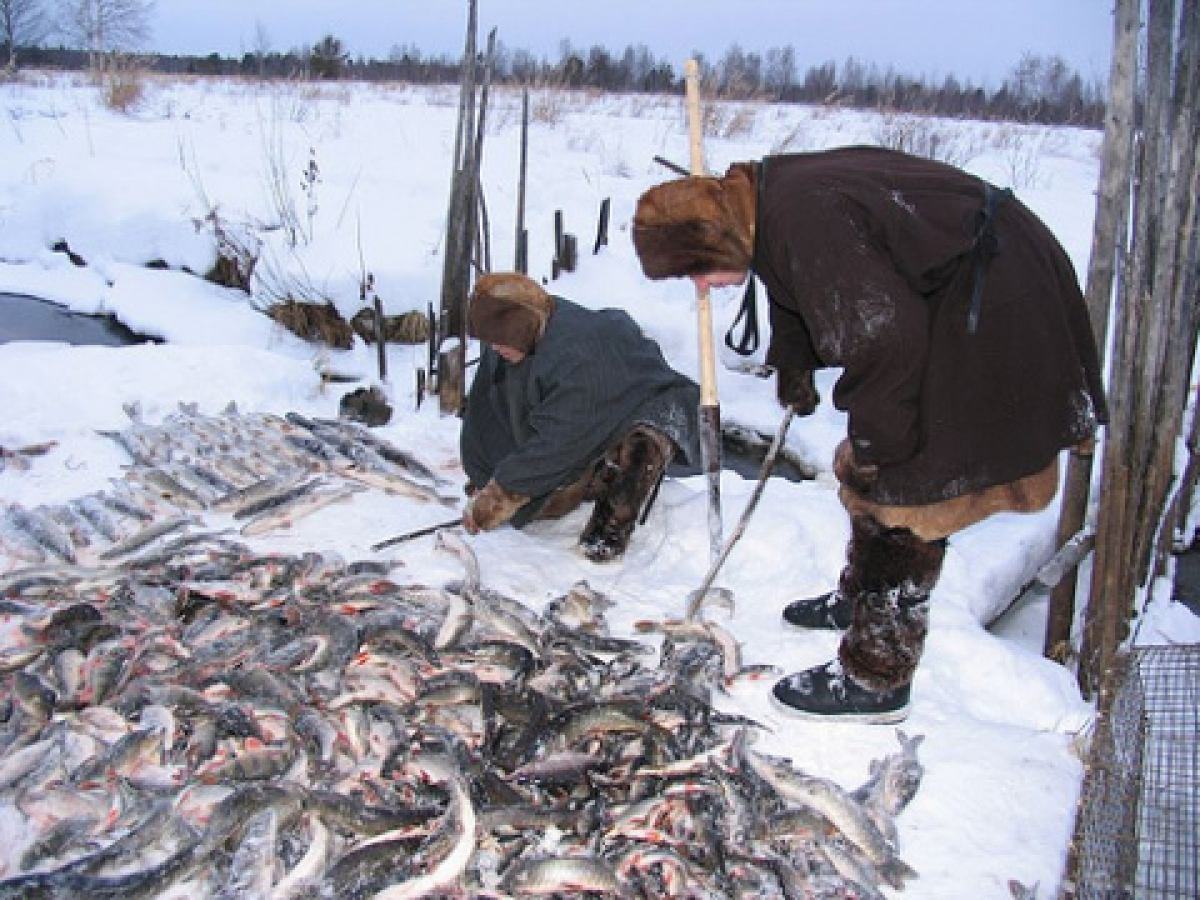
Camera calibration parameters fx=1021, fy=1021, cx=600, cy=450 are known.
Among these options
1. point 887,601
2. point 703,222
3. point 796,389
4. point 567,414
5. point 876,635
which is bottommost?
point 876,635

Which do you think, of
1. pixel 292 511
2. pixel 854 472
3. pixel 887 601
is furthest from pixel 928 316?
pixel 292 511

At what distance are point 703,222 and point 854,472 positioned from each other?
888mm

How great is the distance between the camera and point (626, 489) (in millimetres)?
4867

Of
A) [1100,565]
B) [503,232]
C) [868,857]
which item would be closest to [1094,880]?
[868,857]

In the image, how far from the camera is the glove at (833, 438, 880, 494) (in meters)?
3.01

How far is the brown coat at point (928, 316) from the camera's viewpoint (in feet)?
8.73

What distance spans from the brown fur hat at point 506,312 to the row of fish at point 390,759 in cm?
117

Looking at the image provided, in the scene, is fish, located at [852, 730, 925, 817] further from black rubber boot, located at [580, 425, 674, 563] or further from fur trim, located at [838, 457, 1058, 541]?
black rubber boot, located at [580, 425, 674, 563]

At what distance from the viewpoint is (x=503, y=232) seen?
11.2 m

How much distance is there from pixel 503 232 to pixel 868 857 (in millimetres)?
9244

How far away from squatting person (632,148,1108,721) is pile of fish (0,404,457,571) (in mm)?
2916

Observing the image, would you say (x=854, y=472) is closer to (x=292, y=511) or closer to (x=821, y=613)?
(x=821, y=613)

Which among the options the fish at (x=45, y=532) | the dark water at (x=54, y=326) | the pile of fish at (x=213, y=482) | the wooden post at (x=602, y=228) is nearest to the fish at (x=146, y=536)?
the pile of fish at (x=213, y=482)

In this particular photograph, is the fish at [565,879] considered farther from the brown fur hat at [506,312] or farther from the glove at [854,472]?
the brown fur hat at [506,312]
